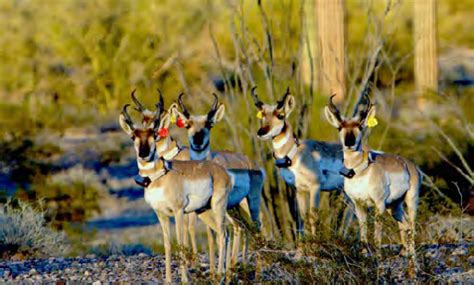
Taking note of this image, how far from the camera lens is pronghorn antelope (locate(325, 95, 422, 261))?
13.5 m

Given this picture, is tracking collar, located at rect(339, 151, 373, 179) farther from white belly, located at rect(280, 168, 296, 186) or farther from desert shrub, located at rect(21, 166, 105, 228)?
desert shrub, located at rect(21, 166, 105, 228)

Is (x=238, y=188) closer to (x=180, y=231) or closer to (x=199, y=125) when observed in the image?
(x=199, y=125)

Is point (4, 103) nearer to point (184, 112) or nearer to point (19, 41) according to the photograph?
point (19, 41)

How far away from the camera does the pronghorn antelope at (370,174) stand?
13484mm

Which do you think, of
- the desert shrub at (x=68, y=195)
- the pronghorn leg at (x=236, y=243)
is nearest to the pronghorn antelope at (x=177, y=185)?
the pronghorn leg at (x=236, y=243)

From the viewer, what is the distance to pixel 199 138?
14469mm

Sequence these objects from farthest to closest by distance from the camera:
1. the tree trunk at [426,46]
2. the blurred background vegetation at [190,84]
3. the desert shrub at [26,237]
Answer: the tree trunk at [426,46]
the blurred background vegetation at [190,84]
the desert shrub at [26,237]

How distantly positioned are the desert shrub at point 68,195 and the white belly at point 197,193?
33.2 feet

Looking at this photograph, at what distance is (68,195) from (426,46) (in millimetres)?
8290

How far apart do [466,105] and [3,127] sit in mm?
9756

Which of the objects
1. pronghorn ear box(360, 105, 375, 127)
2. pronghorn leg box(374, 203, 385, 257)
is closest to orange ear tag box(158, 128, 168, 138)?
pronghorn ear box(360, 105, 375, 127)

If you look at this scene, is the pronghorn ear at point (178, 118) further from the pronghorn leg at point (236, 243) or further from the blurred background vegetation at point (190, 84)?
the blurred background vegetation at point (190, 84)

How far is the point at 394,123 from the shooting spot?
1123 inches

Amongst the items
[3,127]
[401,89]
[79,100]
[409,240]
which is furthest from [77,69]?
[409,240]
